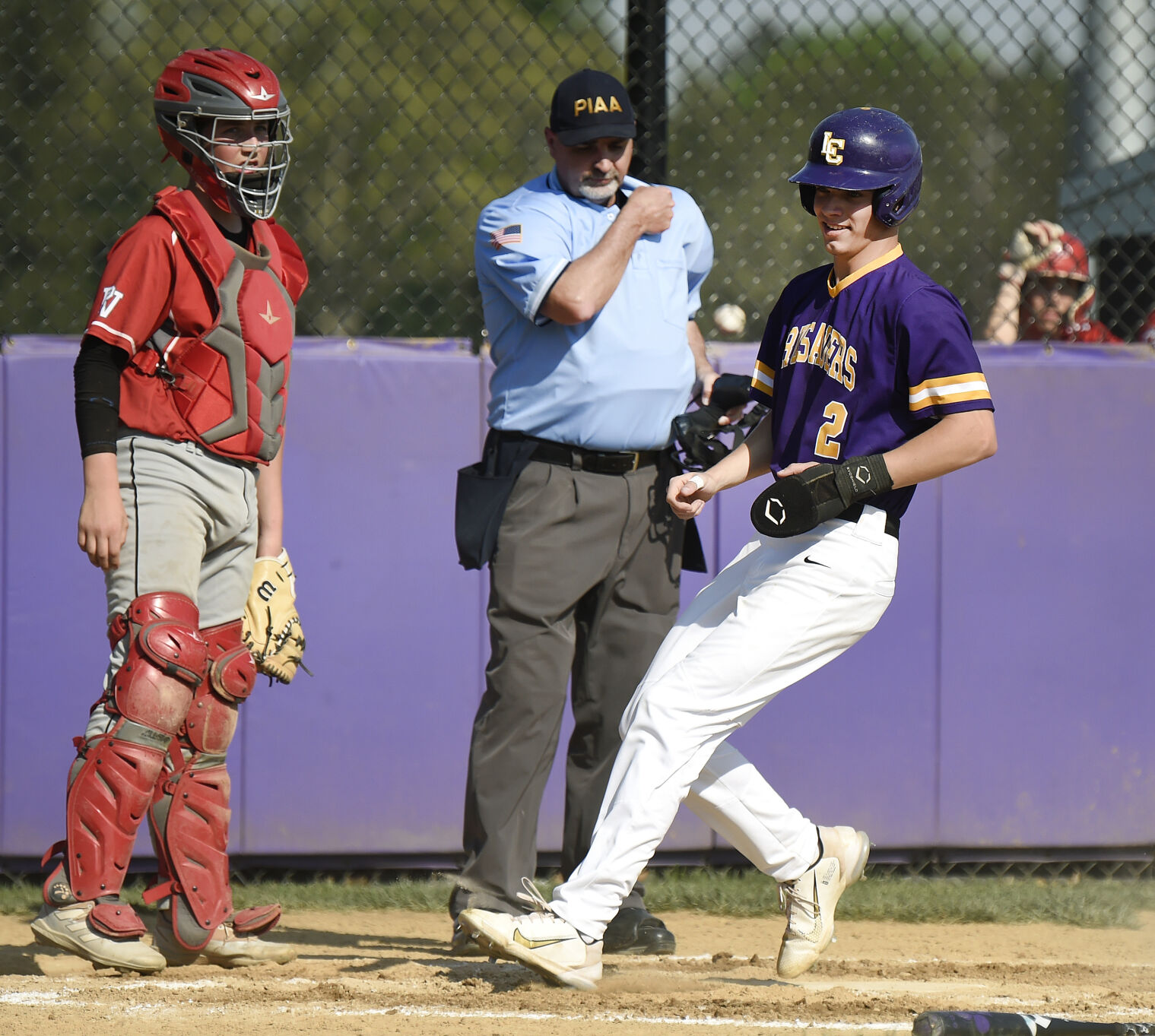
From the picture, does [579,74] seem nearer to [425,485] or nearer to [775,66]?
[425,485]

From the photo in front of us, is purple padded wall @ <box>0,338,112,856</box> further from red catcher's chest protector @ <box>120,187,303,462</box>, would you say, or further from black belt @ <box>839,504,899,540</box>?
black belt @ <box>839,504,899,540</box>

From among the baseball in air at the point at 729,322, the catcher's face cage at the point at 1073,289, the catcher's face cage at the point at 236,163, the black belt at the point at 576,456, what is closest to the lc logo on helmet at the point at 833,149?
the black belt at the point at 576,456

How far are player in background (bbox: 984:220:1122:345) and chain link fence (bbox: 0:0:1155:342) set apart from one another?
22cm

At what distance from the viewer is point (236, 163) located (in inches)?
138

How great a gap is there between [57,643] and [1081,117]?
4.63 metres

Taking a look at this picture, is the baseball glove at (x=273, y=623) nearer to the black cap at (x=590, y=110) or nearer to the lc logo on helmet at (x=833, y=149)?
the black cap at (x=590, y=110)

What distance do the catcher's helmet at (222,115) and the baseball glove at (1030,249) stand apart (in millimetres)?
2997

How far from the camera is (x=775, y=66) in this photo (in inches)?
328

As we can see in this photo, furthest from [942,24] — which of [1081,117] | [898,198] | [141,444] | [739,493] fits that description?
A: [141,444]

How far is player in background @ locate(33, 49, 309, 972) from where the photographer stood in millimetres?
3316

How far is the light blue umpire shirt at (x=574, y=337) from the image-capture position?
3.84 meters

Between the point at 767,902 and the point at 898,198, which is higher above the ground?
the point at 898,198

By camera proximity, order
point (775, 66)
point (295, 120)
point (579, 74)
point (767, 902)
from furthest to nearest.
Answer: point (295, 120) → point (775, 66) → point (767, 902) → point (579, 74)

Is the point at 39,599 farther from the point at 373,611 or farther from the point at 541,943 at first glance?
the point at 541,943
